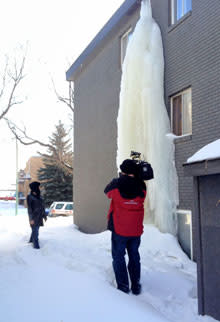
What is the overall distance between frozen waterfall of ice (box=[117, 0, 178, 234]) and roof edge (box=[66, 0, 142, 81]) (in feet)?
2.80

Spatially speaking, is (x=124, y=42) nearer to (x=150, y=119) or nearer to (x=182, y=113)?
(x=150, y=119)

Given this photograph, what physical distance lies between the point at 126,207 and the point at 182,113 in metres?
4.45

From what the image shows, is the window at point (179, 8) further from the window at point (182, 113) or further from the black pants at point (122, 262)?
the black pants at point (122, 262)

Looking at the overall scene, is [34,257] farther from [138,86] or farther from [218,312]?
[138,86]

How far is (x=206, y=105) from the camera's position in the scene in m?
8.01

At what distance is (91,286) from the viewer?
4816 millimetres

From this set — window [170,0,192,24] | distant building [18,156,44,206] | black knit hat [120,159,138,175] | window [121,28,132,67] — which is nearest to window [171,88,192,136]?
window [170,0,192,24]

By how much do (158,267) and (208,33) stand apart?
4.69 m

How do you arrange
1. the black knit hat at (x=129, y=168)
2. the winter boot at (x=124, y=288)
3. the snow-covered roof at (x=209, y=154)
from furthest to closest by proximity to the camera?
the black knit hat at (x=129, y=168)
the winter boot at (x=124, y=288)
the snow-covered roof at (x=209, y=154)

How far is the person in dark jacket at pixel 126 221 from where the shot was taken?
5215 mm

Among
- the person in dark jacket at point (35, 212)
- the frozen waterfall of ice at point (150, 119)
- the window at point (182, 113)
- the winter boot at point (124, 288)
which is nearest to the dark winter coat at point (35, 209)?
the person in dark jacket at point (35, 212)

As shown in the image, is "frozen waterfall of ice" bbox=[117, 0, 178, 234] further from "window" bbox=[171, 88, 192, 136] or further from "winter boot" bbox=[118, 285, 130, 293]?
"winter boot" bbox=[118, 285, 130, 293]

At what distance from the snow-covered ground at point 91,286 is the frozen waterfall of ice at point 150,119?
74 cm

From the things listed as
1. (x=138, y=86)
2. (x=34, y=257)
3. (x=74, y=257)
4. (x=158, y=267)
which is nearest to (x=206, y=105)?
(x=138, y=86)
